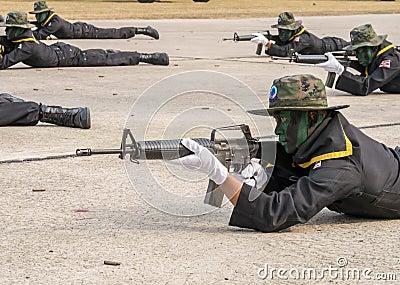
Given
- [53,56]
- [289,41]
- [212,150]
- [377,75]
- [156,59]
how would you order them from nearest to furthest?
[212,150]
[377,75]
[53,56]
[156,59]
[289,41]

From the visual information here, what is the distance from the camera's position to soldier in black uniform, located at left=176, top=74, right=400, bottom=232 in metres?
4.33

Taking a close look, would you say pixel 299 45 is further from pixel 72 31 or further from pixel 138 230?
pixel 138 230

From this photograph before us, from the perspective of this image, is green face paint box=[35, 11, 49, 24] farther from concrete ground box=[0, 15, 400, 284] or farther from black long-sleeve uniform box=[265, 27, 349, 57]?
concrete ground box=[0, 15, 400, 284]

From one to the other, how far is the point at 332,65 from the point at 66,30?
732 cm

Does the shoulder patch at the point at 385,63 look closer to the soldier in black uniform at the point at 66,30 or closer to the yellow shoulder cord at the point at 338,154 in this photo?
the yellow shoulder cord at the point at 338,154

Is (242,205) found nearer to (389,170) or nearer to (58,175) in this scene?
(389,170)

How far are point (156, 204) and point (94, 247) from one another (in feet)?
2.81

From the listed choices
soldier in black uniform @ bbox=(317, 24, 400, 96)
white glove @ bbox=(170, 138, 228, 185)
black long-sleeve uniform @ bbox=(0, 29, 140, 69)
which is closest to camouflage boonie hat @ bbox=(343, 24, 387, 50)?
soldier in black uniform @ bbox=(317, 24, 400, 96)

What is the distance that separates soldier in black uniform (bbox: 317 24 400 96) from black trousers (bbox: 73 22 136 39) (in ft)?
24.0

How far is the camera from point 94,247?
4.30m

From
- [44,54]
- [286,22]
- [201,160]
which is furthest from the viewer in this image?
[286,22]

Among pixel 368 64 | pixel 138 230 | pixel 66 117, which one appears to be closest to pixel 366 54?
pixel 368 64

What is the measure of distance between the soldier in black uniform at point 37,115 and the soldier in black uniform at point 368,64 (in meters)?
2.98

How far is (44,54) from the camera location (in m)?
11.9
